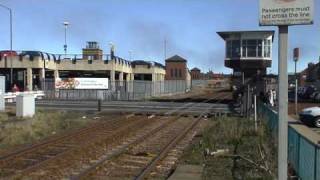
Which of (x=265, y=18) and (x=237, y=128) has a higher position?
(x=265, y=18)

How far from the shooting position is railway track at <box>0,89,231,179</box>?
43.3 feet

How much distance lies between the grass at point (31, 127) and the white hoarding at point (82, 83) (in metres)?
37.2

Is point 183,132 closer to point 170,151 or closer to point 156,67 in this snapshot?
A: point 170,151

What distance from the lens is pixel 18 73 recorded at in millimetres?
84375

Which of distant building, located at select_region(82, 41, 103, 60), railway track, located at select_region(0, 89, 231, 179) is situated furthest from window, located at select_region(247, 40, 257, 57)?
railway track, located at select_region(0, 89, 231, 179)

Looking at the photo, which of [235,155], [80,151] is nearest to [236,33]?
[80,151]

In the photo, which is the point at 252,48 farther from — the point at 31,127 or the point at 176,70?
the point at 176,70

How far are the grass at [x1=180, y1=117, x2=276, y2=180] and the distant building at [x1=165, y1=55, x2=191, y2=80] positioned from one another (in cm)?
11686

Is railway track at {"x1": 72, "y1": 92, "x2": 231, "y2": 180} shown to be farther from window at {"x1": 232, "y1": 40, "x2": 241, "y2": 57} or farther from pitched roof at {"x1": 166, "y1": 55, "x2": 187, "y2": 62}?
pitched roof at {"x1": 166, "y1": 55, "x2": 187, "y2": 62}

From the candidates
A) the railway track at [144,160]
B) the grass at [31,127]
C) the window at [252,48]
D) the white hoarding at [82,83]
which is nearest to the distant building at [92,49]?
the white hoarding at [82,83]

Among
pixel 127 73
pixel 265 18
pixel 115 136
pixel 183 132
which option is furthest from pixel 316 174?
pixel 127 73

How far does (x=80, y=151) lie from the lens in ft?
56.6

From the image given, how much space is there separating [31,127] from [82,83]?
4673cm

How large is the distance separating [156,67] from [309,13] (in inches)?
3935
